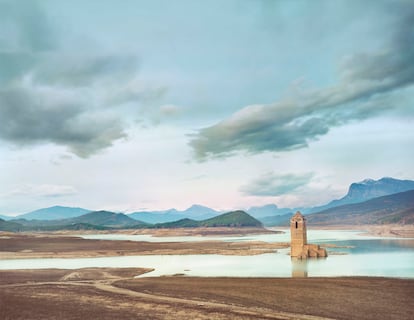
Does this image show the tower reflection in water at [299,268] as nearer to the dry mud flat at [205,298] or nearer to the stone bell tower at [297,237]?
the stone bell tower at [297,237]

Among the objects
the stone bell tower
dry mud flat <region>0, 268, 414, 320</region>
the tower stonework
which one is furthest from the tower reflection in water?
dry mud flat <region>0, 268, 414, 320</region>

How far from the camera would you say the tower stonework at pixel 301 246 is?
7594 centimetres

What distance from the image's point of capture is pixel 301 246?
76.7 meters

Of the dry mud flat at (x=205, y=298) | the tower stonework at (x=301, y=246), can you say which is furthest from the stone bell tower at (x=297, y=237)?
the dry mud flat at (x=205, y=298)

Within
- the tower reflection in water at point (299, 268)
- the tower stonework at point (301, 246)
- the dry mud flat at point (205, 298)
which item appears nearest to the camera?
the dry mud flat at point (205, 298)

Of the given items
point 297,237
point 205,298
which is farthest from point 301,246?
point 205,298

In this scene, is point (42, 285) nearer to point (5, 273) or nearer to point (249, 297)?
point (5, 273)

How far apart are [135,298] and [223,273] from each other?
22.0 meters

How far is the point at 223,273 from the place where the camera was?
55938mm

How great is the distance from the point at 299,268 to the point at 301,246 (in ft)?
53.7

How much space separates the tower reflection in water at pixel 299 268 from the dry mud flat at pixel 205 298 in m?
5.88

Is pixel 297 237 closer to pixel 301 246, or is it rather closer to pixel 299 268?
pixel 301 246

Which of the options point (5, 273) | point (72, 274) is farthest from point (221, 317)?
point (5, 273)

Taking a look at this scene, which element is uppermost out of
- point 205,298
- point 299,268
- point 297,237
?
point 297,237
